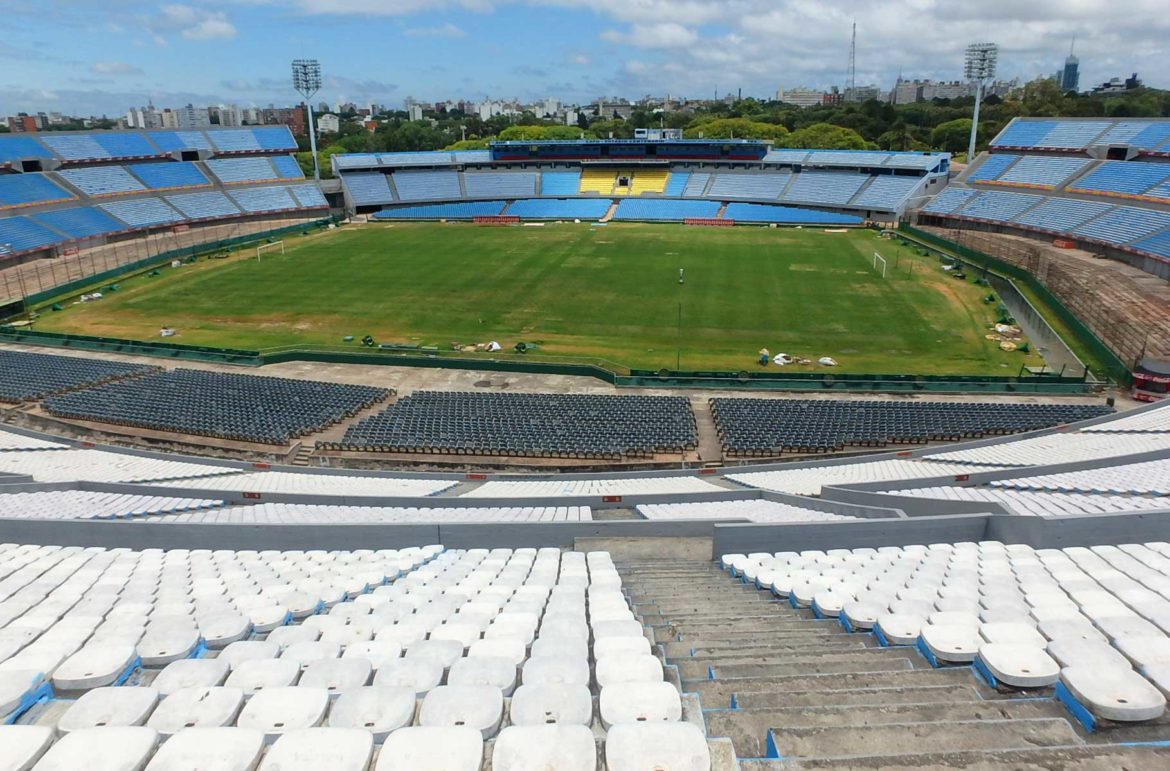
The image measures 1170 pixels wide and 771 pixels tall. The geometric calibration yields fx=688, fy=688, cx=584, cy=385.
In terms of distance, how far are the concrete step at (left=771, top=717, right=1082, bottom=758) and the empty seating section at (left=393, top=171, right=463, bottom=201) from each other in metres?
96.8

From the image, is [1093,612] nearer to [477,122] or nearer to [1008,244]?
[1008,244]

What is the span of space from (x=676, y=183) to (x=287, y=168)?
52.8m

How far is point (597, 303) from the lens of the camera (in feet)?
162

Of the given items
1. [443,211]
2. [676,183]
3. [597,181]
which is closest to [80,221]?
[443,211]

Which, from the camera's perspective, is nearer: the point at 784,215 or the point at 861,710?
the point at 861,710

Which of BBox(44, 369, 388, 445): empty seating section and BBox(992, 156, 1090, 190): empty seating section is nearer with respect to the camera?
BBox(44, 369, 388, 445): empty seating section

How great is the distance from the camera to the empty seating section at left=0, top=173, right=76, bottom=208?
6675cm

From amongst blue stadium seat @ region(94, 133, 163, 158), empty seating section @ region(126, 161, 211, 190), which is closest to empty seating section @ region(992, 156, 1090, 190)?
empty seating section @ region(126, 161, 211, 190)

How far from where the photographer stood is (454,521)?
601 inches

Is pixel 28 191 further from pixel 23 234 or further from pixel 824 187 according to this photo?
pixel 824 187

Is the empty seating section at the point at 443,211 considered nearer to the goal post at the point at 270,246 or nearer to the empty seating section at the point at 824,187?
the goal post at the point at 270,246

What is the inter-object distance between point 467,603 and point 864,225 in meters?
82.1

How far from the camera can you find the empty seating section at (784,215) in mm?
82562

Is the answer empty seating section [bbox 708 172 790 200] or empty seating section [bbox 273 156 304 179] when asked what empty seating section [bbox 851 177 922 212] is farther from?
empty seating section [bbox 273 156 304 179]
